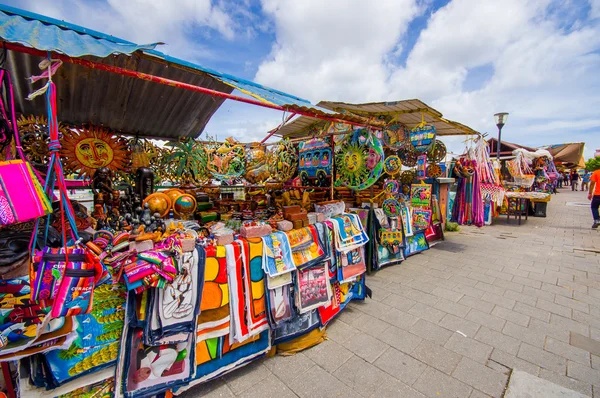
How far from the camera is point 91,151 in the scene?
9.14 feet

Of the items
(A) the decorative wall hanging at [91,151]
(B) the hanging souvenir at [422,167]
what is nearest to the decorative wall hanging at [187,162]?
(A) the decorative wall hanging at [91,151]

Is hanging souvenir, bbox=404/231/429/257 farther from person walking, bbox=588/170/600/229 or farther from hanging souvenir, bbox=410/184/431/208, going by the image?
person walking, bbox=588/170/600/229

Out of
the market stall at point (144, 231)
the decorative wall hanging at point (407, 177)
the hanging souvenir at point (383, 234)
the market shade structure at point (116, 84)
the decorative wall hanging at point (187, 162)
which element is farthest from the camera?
the decorative wall hanging at point (407, 177)

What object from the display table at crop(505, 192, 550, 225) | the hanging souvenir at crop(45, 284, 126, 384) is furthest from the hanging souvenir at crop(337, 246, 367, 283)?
the display table at crop(505, 192, 550, 225)

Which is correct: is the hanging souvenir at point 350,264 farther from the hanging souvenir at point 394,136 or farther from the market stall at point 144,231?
the hanging souvenir at point 394,136

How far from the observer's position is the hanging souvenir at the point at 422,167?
5.69 meters

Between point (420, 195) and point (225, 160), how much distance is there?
14.1 feet

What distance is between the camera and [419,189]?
567 cm

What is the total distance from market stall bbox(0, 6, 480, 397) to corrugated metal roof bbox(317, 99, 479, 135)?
0.11 m

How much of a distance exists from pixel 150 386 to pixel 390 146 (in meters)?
4.61

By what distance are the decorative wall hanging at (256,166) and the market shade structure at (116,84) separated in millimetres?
860

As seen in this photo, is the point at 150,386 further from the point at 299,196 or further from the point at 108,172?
the point at 299,196

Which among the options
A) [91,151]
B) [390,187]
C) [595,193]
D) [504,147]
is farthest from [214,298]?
[504,147]

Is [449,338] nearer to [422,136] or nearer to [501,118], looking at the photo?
[422,136]
